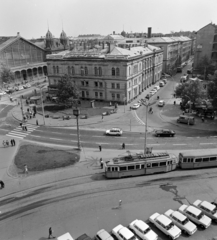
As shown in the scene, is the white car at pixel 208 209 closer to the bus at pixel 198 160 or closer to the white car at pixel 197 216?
the white car at pixel 197 216

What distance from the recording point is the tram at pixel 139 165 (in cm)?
2928

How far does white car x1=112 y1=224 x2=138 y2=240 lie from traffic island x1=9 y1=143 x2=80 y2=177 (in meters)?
15.2

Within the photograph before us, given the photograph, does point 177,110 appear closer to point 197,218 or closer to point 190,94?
point 190,94

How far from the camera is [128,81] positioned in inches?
2472

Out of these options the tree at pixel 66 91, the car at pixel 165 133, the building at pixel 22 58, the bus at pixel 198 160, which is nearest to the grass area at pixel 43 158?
the bus at pixel 198 160

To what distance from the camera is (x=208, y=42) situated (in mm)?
95125

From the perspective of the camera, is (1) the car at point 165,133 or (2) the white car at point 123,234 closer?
(2) the white car at point 123,234

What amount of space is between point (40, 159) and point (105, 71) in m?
35.8

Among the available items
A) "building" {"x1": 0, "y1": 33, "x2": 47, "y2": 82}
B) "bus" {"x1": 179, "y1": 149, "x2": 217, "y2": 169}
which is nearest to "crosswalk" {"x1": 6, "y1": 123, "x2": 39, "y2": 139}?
"bus" {"x1": 179, "y1": 149, "x2": 217, "y2": 169}

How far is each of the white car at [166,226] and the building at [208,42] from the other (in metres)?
86.0

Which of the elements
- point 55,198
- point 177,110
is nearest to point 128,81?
point 177,110

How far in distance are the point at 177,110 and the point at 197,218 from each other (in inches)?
1584

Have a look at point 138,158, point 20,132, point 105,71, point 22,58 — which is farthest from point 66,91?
point 22,58

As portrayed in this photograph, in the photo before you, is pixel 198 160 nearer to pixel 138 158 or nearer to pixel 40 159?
pixel 138 158
